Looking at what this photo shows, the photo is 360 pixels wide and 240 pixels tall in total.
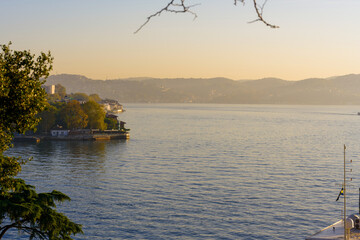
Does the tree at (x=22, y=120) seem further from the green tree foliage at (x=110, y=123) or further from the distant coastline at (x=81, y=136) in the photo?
the green tree foliage at (x=110, y=123)

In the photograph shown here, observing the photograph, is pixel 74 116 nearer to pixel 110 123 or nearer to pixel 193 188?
pixel 110 123

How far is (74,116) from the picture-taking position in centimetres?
12750

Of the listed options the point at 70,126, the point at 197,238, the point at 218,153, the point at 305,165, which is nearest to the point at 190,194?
the point at 197,238

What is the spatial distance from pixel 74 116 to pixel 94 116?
5.83 meters

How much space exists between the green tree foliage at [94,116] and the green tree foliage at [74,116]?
1840 mm

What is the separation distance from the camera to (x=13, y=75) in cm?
1802

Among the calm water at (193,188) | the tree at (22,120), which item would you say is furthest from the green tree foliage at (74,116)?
the tree at (22,120)

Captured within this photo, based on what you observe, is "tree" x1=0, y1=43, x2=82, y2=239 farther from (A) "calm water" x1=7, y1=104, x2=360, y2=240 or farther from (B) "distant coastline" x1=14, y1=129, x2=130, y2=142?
(B) "distant coastline" x1=14, y1=129, x2=130, y2=142

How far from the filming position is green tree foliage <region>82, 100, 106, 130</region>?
130250mm

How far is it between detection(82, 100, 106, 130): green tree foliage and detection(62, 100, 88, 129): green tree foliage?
1840mm

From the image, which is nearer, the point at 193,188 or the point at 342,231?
the point at 342,231

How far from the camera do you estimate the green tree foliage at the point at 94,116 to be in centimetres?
13025

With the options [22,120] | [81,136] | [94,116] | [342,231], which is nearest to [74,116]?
[94,116]

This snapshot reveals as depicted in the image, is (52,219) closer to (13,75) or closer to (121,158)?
(13,75)
